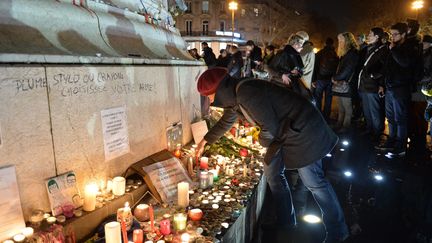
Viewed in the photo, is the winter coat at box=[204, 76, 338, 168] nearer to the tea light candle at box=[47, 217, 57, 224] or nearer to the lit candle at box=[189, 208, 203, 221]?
the lit candle at box=[189, 208, 203, 221]

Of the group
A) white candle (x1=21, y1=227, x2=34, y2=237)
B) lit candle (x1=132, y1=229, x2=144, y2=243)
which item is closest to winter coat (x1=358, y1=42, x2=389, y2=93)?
lit candle (x1=132, y1=229, x2=144, y2=243)

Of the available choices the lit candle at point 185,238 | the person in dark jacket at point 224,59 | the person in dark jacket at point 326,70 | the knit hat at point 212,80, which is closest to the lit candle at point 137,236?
the lit candle at point 185,238

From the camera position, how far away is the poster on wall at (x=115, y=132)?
331 cm

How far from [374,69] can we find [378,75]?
→ 0.18 meters

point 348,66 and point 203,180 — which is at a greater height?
point 348,66

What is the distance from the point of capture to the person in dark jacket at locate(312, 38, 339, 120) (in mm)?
8547

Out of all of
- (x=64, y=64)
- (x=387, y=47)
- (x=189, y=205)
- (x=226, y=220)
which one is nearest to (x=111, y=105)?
(x=64, y=64)

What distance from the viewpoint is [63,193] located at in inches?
110

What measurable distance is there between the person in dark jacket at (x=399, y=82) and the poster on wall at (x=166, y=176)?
4.56 m

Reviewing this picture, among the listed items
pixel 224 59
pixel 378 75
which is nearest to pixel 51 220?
pixel 378 75

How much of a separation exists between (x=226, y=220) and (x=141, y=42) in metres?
2.59

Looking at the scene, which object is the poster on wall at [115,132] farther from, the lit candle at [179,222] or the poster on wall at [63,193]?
the lit candle at [179,222]

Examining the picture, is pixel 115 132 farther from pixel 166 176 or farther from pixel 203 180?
pixel 203 180

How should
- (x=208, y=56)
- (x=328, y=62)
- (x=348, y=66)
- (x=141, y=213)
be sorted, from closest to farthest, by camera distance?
(x=141, y=213)
(x=348, y=66)
(x=328, y=62)
(x=208, y=56)
